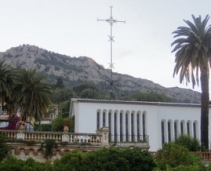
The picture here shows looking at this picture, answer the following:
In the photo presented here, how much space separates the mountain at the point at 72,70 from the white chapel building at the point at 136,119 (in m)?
115

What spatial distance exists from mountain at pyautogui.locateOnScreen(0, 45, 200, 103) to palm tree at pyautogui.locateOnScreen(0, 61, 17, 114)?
12386cm

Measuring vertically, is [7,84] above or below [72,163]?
above

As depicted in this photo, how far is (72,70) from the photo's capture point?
18088 centimetres

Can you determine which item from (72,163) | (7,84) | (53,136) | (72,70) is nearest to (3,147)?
(53,136)

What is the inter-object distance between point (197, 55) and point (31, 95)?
682 inches

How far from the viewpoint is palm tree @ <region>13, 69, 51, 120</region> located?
1464 inches

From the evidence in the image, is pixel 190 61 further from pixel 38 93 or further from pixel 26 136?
pixel 26 136

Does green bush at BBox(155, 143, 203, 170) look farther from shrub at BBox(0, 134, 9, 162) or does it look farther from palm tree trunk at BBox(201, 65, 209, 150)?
palm tree trunk at BBox(201, 65, 209, 150)

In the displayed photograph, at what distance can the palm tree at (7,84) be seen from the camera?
35.3 metres

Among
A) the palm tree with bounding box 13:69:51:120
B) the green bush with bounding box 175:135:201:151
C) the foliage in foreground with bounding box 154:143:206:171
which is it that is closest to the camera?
the foliage in foreground with bounding box 154:143:206:171

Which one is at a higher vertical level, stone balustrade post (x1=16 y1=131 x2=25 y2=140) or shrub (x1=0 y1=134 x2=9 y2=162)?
stone balustrade post (x1=16 y1=131 x2=25 y2=140)

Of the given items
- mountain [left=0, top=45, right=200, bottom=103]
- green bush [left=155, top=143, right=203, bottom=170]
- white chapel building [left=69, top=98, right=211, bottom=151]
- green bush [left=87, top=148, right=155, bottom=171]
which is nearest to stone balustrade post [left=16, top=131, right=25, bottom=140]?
green bush [left=87, top=148, right=155, bottom=171]

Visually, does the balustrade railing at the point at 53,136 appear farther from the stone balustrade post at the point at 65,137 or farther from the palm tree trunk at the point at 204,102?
the palm tree trunk at the point at 204,102

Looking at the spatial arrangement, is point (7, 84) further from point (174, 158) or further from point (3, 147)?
point (174, 158)
